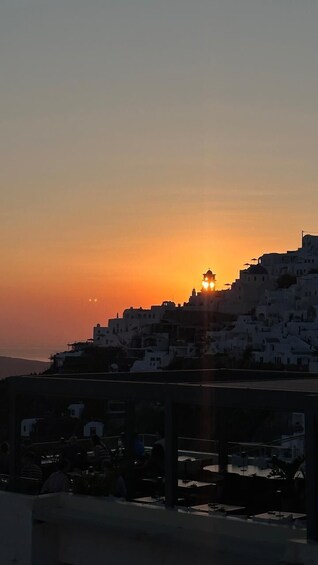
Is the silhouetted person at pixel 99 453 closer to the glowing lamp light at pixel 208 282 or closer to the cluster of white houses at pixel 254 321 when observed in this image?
the cluster of white houses at pixel 254 321

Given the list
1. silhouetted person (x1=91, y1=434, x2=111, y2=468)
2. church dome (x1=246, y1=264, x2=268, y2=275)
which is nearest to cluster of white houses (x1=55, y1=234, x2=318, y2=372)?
church dome (x1=246, y1=264, x2=268, y2=275)

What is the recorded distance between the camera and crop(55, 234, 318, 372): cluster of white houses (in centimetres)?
8606

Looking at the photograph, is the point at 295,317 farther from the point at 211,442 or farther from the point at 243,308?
the point at 211,442

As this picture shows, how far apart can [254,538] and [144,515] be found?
4.30 ft

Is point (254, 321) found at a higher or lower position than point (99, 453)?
higher

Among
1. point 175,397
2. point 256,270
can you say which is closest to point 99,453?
point 175,397

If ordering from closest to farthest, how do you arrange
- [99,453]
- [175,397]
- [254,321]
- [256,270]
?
[175,397]
[99,453]
[254,321]
[256,270]

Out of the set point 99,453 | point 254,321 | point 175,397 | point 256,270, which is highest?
point 256,270

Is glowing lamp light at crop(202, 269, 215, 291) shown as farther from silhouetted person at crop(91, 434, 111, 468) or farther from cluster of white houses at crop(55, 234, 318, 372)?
silhouetted person at crop(91, 434, 111, 468)

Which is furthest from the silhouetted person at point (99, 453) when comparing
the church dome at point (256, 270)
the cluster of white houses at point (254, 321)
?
the church dome at point (256, 270)

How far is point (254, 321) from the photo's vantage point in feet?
316

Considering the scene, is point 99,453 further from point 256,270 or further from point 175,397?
point 256,270

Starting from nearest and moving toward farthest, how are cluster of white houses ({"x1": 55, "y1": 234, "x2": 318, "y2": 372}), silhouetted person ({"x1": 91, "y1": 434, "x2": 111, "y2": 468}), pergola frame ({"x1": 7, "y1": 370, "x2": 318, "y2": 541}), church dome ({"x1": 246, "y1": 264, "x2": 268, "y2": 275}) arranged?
pergola frame ({"x1": 7, "y1": 370, "x2": 318, "y2": 541}) → silhouetted person ({"x1": 91, "y1": 434, "x2": 111, "y2": 468}) → cluster of white houses ({"x1": 55, "y1": 234, "x2": 318, "y2": 372}) → church dome ({"x1": 246, "y1": 264, "x2": 268, "y2": 275})

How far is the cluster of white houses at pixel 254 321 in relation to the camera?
8606cm
